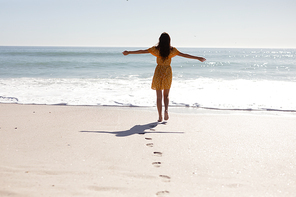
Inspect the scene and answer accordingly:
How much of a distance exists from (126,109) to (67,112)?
129 cm

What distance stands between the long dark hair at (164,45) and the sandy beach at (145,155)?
4.15 ft

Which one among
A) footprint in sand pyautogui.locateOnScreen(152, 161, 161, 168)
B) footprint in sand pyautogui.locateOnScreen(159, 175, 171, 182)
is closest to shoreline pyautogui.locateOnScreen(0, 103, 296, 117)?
footprint in sand pyautogui.locateOnScreen(152, 161, 161, 168)

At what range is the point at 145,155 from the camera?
3035mm

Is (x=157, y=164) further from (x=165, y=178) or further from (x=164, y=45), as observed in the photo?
(x=164, y=45)

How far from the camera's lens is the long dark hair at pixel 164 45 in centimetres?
435

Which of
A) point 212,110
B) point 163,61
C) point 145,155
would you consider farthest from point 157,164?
point 212,110

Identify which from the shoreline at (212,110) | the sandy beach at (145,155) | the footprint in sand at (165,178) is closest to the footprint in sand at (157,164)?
the sandy beach at (145,155)

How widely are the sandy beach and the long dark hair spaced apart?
126 cm

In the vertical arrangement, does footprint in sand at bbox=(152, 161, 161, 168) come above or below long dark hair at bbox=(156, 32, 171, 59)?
below

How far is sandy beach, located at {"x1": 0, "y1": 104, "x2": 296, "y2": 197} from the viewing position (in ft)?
7.37

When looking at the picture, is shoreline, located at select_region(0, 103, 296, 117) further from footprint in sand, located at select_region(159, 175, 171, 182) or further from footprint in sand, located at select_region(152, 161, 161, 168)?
footprint in sand, located at select_region(159, 175, 171, 182)

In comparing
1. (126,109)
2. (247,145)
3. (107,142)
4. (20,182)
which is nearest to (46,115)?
(126,109)

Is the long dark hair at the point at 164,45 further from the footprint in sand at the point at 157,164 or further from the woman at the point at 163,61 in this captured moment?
the footprint in sand at the point at 157,164

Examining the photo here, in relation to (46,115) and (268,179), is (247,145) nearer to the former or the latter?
(268,179)
